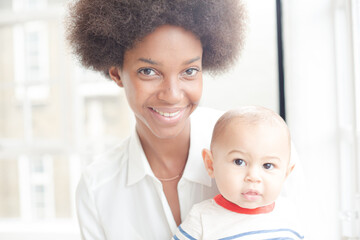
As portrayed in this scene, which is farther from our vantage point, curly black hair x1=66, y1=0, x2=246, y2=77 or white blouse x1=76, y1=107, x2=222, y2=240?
white blouse x1=76, y1=107, x2=222, y2=240

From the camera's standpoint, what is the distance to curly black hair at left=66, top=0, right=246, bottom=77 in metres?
1.21

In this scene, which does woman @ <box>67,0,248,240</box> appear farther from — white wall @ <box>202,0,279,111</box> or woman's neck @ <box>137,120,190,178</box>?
white wall @ <box>202,0,279,111</box>

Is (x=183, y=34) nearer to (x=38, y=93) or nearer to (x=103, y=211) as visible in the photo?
(x=103, y=211)

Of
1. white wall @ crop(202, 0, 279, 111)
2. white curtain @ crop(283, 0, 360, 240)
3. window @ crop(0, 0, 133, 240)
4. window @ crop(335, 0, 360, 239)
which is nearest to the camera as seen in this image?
window @ crop(335, 0, 360, 239)

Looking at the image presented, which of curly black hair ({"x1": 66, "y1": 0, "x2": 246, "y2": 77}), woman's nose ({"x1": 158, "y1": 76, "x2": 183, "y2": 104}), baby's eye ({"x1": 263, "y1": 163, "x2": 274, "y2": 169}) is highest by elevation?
curly black hair ({"x1": 66, "y1": 0, "x2": 246, "y2": 77})

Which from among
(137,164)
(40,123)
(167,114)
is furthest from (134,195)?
(40,123)

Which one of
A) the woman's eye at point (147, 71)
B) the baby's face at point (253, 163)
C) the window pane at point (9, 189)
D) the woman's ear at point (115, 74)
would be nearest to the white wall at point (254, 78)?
the woman's ear at point (115, 74)

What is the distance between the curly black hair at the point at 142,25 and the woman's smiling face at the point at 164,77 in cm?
3

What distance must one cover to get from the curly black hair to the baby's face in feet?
1.24

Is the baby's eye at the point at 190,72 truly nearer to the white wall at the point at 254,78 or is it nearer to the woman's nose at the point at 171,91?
the woman's nose at the point at 171,91

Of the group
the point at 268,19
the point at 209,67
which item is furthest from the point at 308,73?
the point at 209,67

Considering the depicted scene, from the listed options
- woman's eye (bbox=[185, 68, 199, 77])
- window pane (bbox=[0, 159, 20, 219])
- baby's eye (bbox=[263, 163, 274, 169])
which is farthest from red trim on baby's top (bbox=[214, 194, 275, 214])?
window pane (bbox=[0, 159, 20, 219])

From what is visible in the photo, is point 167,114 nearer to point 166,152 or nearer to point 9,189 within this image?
point 166,152

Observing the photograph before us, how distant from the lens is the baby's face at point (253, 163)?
1083 mm
